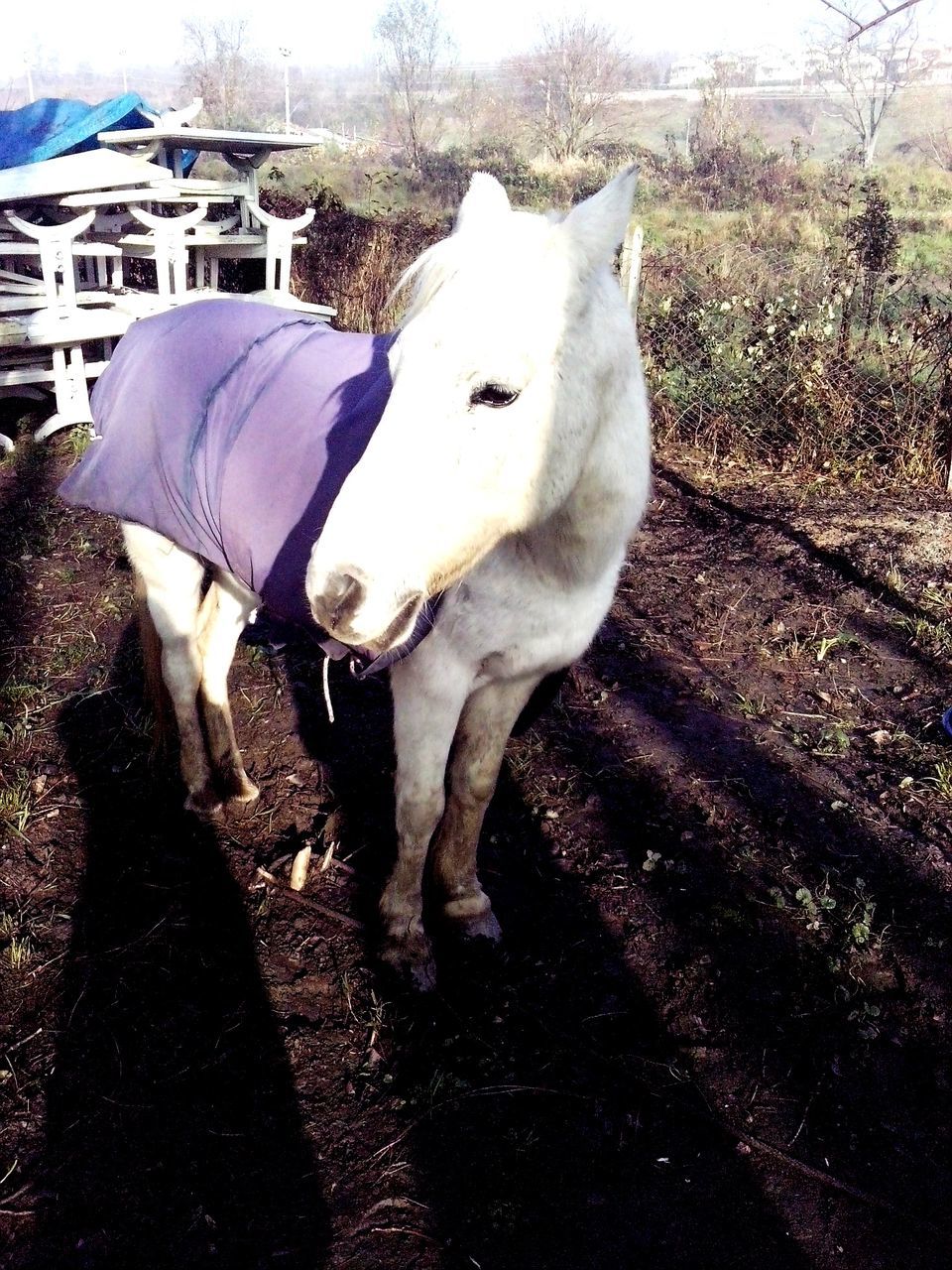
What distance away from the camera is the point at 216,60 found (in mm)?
40500

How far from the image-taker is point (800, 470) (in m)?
6.27

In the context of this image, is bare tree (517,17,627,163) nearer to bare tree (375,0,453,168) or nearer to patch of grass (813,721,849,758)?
bare tree (375,0,453,168)

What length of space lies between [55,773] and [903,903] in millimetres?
2871

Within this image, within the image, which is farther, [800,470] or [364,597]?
[800,470]

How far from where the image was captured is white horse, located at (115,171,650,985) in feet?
4.48

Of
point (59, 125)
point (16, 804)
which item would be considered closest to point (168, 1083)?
point (16, 804)

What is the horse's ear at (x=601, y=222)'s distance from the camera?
4.79 ft

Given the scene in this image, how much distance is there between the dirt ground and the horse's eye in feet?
5.29

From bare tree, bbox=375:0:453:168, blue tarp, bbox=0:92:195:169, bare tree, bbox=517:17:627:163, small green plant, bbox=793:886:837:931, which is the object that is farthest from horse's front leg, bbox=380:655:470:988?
bare tree, bbox=375:0:453:168

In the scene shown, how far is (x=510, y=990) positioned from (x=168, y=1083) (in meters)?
0.89

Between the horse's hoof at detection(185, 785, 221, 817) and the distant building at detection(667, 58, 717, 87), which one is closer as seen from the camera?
the horse's hoof at detection(185, 785, 221, 817)

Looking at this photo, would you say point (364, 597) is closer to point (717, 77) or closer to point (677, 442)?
point (677, 442)

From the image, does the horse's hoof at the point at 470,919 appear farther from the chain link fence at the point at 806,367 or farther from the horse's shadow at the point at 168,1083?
the chain link fence at the point at 806,367

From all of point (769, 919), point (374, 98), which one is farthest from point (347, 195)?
point (374, 98)
